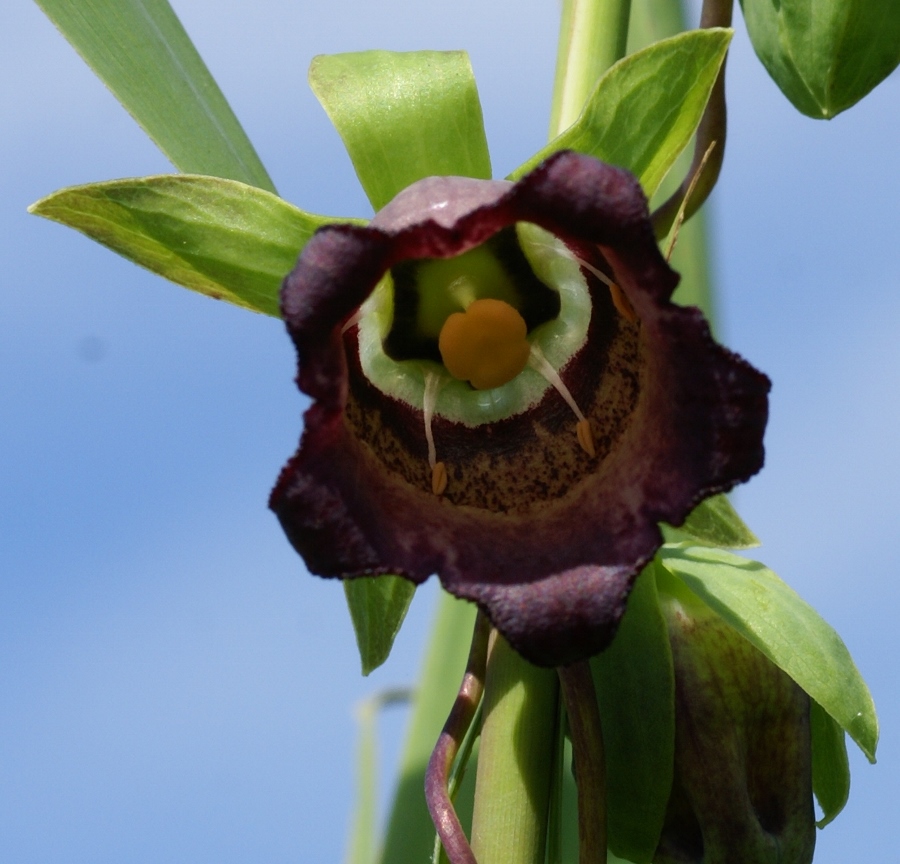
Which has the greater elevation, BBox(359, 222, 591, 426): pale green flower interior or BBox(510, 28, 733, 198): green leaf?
BBox(510, 28, 733, 198): green leaf

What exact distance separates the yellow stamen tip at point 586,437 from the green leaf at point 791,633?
0.59ft

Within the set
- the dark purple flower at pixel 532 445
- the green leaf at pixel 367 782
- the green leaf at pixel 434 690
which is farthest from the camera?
the green leaf at pixel 367 782

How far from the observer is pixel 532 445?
4.06 feet

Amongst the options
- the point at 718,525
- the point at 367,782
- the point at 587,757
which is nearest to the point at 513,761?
the point at 587,757

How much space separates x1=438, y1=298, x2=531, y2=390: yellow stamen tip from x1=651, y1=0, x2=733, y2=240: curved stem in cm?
18

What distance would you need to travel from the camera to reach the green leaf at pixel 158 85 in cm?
124

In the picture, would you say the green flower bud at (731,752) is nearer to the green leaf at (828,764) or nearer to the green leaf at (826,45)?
the green leaf at (828,764)

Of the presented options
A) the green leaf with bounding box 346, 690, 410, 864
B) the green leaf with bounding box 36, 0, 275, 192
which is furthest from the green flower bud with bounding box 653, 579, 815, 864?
the green leaf with bounding box 346, 690, 410, 864

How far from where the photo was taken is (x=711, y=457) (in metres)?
0.97

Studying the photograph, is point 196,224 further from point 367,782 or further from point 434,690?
point 367,782

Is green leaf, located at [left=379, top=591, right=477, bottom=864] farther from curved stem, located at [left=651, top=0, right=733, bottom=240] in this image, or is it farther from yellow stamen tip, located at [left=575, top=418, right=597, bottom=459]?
curved stem, located at [left=651, top=0, right=733, bottom=240]

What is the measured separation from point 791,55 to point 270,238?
0.61 m

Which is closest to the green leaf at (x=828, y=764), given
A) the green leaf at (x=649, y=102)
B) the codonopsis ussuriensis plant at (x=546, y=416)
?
the codonopsis ussuriensis plant at (x=546, y=416)

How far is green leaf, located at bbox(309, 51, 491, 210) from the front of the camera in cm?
118
